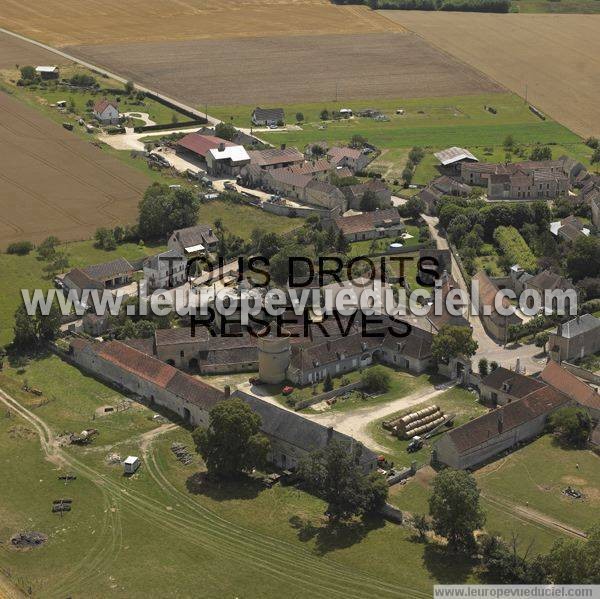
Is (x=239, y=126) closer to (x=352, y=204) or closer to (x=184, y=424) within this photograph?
(x=352, y=204)

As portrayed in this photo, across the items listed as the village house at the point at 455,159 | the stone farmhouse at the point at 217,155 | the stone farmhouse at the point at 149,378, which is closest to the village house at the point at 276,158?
the stone farmhouse at the point at 217,155

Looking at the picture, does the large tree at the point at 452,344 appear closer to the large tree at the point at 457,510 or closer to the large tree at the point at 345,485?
the large tree at the point at 345,485

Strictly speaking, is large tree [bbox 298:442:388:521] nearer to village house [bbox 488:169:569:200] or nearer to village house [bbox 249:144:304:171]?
village house [bbox 488:169:569:200]

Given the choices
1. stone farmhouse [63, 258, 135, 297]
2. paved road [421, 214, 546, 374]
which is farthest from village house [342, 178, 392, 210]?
paved road [421, 214, 546, 374]

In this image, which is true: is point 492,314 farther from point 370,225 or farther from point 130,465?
point 130,465

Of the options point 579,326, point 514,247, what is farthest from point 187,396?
point 514,247

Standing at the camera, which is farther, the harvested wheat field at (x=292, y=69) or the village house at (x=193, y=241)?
the harvested wheat field at (x=292, y=69)
